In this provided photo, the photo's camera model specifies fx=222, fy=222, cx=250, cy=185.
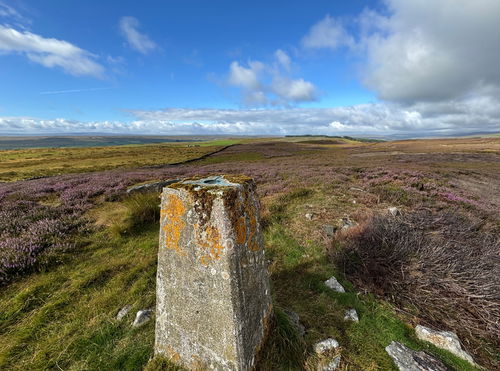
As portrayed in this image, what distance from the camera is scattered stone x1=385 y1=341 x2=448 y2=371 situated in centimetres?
281

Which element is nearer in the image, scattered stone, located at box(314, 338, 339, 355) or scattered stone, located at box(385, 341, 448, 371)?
scattered stone, located at box(385, 341, 448, 371)

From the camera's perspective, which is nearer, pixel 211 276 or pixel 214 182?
pixel 211 276

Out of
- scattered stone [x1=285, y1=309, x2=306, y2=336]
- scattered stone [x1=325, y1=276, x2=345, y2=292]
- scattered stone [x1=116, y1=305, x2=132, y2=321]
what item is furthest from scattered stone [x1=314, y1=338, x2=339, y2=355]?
scattered stone [x1=116, y1=305, x2=132, y2=321]

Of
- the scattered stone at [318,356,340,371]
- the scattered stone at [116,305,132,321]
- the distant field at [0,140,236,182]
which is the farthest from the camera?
the distant field at [0,140,236,182]

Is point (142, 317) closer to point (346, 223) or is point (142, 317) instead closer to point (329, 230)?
point (329, 230)

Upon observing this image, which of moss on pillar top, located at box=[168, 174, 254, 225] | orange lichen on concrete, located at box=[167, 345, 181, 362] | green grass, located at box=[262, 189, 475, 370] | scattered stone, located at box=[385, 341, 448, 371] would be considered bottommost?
green grass, located at box=[262, 189, 475, 370]

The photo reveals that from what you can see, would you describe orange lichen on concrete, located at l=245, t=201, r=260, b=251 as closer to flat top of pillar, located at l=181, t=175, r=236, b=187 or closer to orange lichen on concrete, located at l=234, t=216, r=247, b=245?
orange lichen on concrete, located at l=234, t=216, r=247, b=245

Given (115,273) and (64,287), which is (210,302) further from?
(64,287)

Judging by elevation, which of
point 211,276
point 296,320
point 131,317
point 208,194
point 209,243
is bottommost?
point 131,317

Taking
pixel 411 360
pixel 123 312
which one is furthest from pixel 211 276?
pixel 411 360

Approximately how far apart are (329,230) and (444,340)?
3.82 m

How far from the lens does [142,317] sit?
3676 mm

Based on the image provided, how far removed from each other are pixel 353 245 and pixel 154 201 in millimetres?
7236

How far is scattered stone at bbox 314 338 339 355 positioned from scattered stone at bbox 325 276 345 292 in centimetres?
138
